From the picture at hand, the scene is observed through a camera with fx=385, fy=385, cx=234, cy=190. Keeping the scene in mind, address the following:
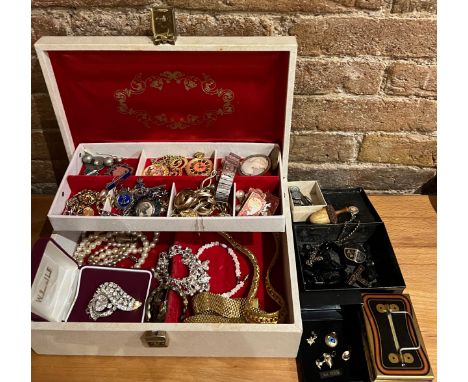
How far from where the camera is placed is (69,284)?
1.28 meters

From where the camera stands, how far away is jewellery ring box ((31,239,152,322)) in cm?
114

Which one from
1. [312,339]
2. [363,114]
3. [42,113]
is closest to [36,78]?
[42,113]

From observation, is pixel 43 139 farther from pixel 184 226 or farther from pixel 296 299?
pixel 296 299

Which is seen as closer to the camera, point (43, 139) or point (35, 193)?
point (43, 139)

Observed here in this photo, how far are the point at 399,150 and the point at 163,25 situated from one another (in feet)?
3.23

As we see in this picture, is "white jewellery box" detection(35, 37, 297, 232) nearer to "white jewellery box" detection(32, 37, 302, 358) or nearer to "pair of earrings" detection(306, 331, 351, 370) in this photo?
"white jewellery box" detection(32, 37, 302, 358)

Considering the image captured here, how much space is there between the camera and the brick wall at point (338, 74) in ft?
3.78

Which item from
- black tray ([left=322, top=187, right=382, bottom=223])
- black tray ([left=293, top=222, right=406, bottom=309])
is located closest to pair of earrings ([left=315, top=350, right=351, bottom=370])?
black tray ([left=293, top=222, right=406, bottom=309])

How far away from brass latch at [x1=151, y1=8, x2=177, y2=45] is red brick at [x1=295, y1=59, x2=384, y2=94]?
42cm

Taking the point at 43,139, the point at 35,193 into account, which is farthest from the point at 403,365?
the point at 35,193

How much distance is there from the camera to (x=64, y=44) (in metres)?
1.11

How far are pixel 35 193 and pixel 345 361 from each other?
1.41m

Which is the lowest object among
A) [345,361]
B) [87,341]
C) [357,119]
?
[345,361]

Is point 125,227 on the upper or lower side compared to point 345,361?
upper
